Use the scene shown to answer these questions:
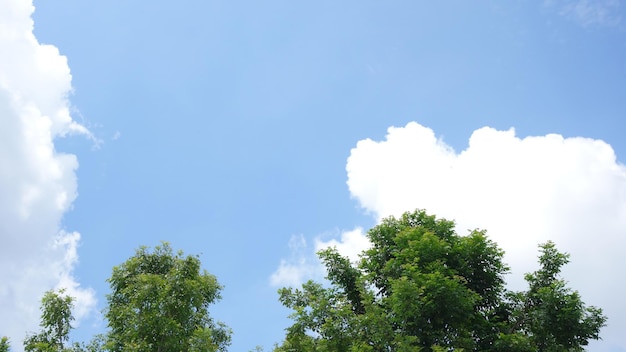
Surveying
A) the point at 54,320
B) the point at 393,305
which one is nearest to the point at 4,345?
the point at 54,320

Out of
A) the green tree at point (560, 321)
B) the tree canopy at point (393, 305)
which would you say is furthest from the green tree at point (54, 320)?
the green tree at point (560, 321)

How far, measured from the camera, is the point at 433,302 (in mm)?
23156

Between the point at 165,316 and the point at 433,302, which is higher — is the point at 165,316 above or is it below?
above

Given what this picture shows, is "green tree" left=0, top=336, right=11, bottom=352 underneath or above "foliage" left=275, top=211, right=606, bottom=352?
above

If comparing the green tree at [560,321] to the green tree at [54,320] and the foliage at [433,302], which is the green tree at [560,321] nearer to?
the foliage at [433,302]

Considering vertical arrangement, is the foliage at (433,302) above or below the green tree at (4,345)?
→ below

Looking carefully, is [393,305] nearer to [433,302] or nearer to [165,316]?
[433,302]

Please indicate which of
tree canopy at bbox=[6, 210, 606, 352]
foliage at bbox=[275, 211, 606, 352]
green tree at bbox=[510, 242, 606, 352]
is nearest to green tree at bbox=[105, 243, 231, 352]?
tree canopy at bbox=[6, 210, 606, 352]

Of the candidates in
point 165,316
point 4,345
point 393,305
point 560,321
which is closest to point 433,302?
point 393,305

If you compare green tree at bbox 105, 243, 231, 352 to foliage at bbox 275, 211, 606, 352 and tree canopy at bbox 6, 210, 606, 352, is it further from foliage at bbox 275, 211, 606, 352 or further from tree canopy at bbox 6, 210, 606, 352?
foliage at bbox 275, 211, 606, 352

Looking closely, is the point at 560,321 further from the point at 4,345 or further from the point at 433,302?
the point at 4,345

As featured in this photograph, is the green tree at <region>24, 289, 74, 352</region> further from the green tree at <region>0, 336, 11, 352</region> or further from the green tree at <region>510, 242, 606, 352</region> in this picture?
the green tree at <region>510, 242, 606, 352</region>

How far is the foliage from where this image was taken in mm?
22781

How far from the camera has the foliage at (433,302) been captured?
2278cm
